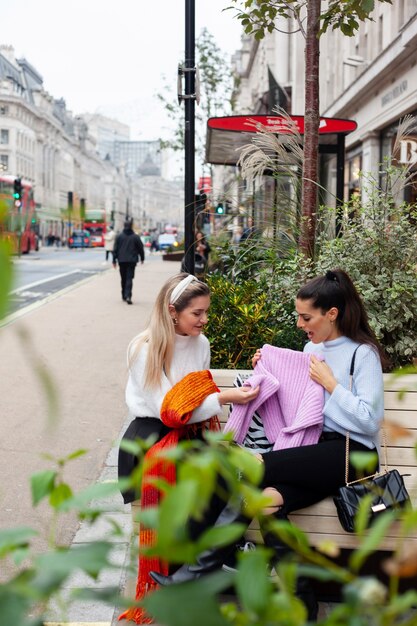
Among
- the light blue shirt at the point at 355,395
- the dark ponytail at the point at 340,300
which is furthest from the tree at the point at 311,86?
the light blue shirt at the point at 355,395

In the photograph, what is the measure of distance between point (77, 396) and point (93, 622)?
18.3ft

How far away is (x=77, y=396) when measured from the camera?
9172 millimetres

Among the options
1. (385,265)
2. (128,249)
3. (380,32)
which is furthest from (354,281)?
(380,32)

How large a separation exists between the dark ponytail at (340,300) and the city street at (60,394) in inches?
48.8

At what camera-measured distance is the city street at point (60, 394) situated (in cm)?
102

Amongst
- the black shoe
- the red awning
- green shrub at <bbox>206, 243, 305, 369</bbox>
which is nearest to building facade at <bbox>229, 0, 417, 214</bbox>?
the red awning

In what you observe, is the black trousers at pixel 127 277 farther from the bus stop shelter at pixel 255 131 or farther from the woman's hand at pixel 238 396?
the woman's hand at pixel 238 396

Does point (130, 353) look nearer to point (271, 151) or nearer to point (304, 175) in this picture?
point (304, 175)

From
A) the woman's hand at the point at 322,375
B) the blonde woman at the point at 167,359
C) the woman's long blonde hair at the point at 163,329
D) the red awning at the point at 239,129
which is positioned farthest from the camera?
the red awning at the point at 239,129

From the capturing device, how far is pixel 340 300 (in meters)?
3.91

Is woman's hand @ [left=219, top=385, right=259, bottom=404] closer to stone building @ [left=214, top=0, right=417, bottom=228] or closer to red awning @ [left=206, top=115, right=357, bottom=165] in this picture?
red awning @ [left=206, top=115, right=357, bottom=165]

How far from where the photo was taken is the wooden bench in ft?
11.8

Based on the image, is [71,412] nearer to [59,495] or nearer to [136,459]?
[136,459]

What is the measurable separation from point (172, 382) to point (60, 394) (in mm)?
3047
